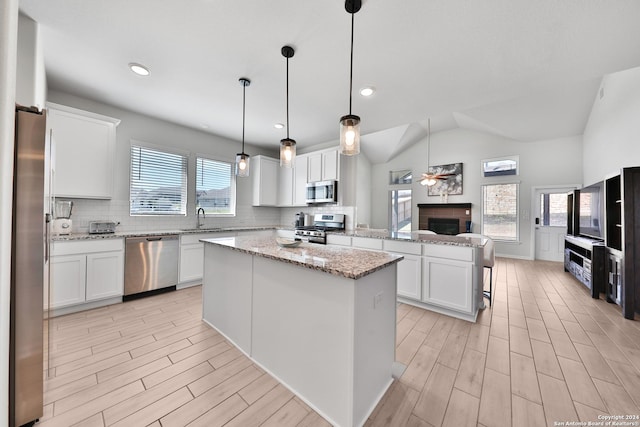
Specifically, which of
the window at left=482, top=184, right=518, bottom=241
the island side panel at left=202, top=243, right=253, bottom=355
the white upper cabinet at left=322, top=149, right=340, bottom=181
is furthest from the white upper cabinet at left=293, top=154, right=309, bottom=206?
the window at left=482, top=184, right=518, bottom=241

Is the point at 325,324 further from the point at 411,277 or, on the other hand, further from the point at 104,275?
the point at 104,275

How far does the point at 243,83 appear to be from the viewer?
284 centimetres

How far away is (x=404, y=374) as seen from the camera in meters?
1.86

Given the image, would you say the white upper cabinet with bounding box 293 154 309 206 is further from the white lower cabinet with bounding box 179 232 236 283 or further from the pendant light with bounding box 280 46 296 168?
the pendant light with bounding box 280 46 296 168

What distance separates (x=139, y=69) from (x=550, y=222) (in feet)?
28.1

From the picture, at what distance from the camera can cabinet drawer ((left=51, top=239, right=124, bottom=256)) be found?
8.88 ft

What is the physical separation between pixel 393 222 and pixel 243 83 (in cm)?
668

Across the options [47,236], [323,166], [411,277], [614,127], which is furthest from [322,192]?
[614,127]

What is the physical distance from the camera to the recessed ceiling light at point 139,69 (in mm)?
2525

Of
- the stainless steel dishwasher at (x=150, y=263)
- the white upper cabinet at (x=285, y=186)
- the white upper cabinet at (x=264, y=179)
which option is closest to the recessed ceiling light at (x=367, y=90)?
the white upper cabinet at (x=285, y=186)

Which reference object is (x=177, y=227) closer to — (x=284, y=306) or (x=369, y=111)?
(x=284, y=306)

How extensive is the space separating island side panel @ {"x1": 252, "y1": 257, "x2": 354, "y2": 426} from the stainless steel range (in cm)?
224

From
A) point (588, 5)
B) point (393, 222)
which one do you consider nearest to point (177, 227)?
point (588, 5)

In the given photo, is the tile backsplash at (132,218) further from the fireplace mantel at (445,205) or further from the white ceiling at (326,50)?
the fireplace mantel at (445,205)
